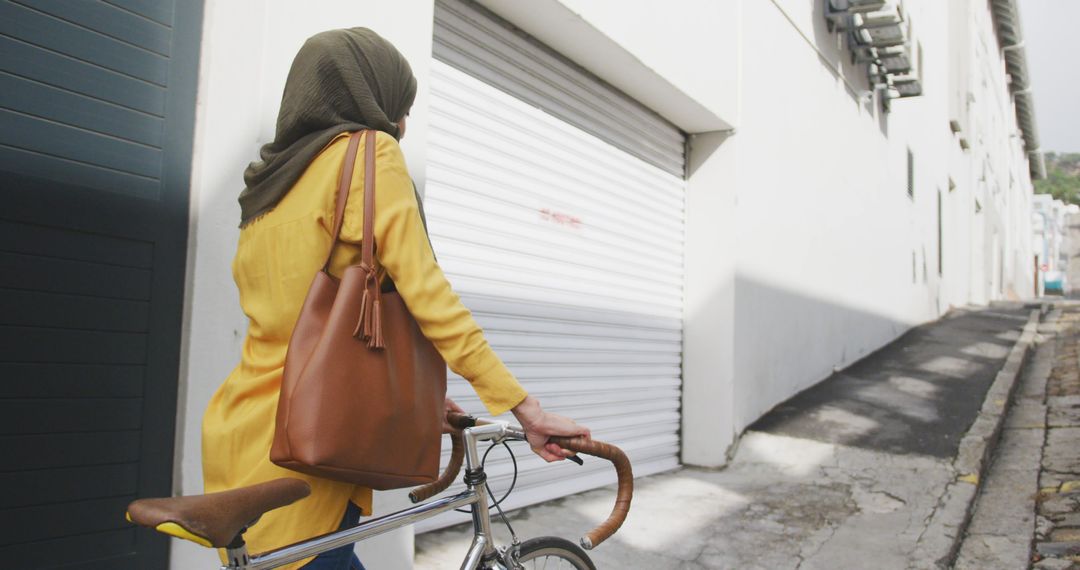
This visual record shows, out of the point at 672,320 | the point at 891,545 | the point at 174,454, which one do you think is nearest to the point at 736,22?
the point at 672,320

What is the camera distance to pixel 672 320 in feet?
21.4

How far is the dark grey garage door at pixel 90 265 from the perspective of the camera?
7.32 ft

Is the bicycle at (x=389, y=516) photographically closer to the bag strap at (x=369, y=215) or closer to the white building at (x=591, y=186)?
the bag strap at (x=369, y=215)

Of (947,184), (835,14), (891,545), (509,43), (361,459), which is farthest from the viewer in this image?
(947,184)

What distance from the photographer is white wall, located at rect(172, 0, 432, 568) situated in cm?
256

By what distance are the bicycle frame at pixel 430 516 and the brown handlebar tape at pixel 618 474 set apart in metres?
0.20

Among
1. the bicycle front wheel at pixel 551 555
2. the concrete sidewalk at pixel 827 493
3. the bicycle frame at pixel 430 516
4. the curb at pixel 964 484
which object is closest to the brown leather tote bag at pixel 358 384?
the bicycle frame at pixel 430 516

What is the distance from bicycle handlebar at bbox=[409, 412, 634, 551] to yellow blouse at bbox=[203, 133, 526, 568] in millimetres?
253

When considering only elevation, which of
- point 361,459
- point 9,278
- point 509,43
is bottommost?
point 361,459

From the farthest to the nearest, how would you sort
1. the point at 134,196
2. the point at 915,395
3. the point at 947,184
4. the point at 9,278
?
1. the point at 947,184
2. the point at 915,395
3. the point at 134,196
4. the point at 9,278

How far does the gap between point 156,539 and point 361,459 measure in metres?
1.44

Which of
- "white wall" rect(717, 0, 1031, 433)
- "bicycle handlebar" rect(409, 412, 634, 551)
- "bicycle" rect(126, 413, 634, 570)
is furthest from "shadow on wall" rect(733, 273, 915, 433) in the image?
"bicycle handlebar" rect(409, 412, 634, 551)

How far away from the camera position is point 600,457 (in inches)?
74.7

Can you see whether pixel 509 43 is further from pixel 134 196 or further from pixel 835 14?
pixel 835 14
